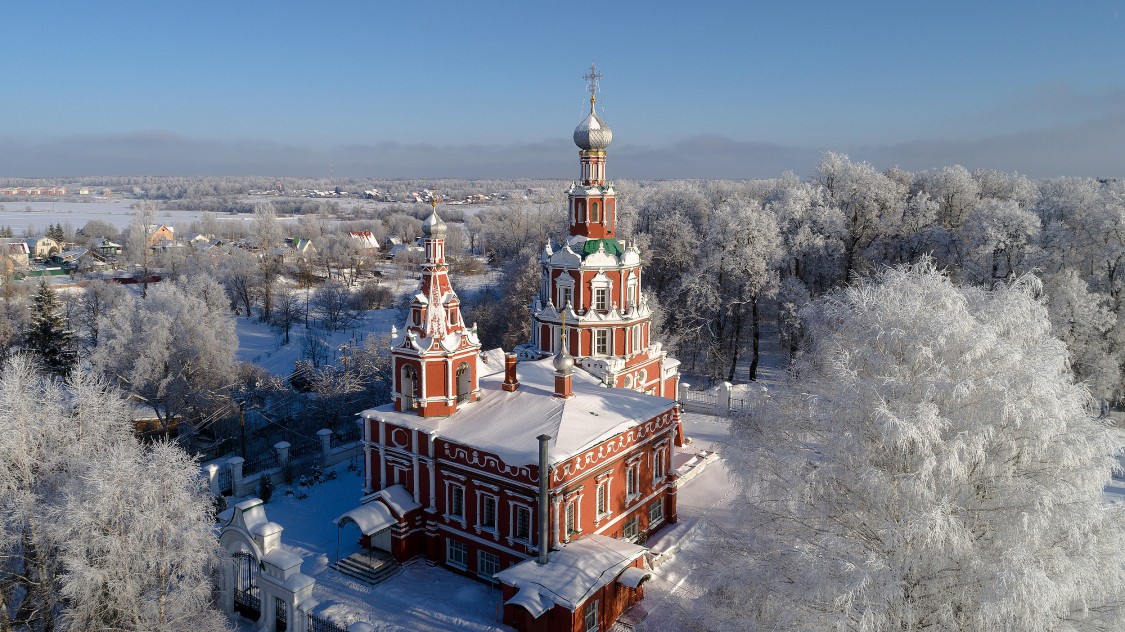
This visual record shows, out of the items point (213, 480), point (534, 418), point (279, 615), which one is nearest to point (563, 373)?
point (534, 418)

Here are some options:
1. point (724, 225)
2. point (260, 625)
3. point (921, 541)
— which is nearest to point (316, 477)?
point (260, 625)

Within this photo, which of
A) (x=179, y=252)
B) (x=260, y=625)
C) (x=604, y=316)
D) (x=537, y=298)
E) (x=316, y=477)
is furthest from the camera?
(x=179, y=252)

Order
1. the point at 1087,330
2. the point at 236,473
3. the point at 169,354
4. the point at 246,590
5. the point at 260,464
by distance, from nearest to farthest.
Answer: the point at 246,590
the point at 236,473
the point at 260,464
the point at 169,354
the point at 1087,330

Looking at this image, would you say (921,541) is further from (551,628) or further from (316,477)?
(316,477)

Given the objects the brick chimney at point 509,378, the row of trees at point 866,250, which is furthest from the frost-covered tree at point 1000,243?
the brick chimney at point 509,378

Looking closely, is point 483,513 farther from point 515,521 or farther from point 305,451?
point 305,451

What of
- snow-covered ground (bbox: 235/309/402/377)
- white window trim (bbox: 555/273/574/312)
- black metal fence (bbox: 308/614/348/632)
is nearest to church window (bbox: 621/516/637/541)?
black metal fence (bbox: 308/614/348/632)
